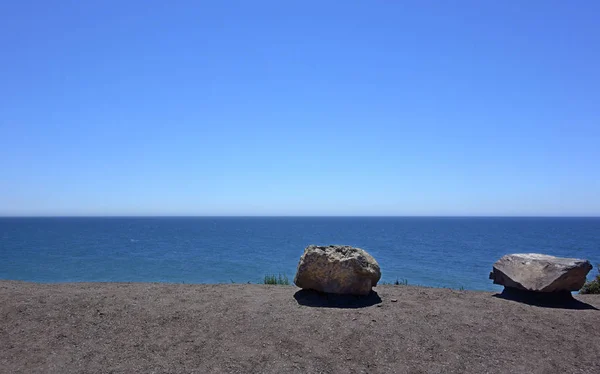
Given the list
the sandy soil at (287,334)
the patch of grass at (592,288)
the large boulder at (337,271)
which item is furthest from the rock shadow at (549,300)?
the large boulder at (337,271)

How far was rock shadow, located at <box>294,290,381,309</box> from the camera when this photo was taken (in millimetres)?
9984

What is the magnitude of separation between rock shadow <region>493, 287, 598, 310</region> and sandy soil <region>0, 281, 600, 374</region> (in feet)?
0.51

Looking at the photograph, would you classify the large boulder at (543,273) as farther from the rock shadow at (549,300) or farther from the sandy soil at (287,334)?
the sandy soil at (287,334)

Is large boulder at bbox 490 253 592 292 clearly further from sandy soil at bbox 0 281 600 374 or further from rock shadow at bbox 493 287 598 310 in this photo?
sandy soil at bbox 0 281 600 374

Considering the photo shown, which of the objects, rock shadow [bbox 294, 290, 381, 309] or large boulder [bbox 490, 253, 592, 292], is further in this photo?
large boulder [bbox 490, 253, 592, 292]


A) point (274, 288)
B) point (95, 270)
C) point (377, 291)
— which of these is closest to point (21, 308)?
point (274, 288)

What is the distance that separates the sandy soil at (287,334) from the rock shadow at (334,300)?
0.03 m

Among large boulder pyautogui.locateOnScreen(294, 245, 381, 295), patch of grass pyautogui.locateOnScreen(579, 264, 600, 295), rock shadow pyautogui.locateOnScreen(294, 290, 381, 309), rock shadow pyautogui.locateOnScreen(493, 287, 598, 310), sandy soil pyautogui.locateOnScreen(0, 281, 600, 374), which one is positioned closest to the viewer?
sandy soil pyautogui.locateOnScreen(0, 281, 600, 374)

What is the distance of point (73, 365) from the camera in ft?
23.8

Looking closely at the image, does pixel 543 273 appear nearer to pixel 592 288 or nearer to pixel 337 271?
pixel 592 288

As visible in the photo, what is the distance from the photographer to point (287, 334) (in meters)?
8.20

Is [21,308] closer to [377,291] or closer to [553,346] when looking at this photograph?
[377,291]

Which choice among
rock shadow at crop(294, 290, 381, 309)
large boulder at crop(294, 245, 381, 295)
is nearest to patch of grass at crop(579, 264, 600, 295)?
rock shadow at crop(294, 290, 381, 309)

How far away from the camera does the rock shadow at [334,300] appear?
9984mm
